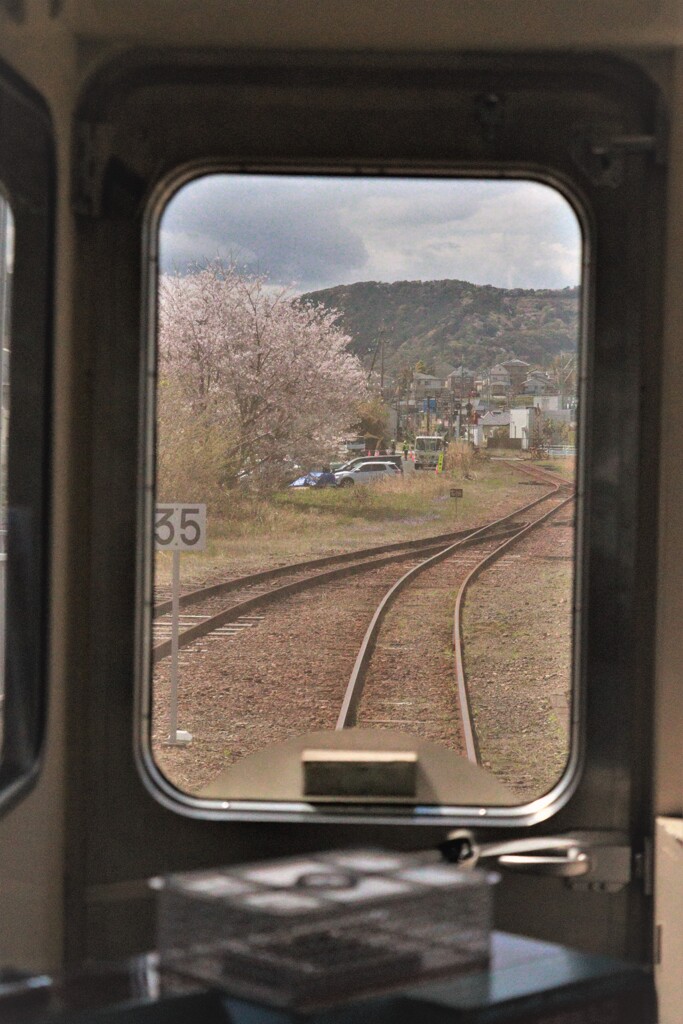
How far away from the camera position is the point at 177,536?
1.51m

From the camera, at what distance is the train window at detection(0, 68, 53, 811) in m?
1.40

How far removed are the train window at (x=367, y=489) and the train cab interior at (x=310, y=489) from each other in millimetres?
12

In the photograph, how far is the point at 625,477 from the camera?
148 cm

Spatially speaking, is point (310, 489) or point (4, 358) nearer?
point (4, 358)

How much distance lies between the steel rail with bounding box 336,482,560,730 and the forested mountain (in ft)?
0.81

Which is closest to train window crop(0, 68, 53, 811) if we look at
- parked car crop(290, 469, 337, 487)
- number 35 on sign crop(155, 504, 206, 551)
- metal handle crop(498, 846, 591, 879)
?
number 35 on sign crop(155, 504, 206, 551)

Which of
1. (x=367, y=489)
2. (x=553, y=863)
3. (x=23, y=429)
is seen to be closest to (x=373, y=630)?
(x=367, y=489)

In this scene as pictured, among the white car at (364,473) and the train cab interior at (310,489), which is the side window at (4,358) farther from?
Answer: the white car at (364,473)

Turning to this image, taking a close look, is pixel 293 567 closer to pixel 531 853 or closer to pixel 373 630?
pixel 373 630

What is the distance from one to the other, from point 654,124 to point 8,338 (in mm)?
962

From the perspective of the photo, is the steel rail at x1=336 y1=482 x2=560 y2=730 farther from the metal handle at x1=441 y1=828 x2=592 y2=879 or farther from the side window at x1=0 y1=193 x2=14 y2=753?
the side window at x1=0 y1=193 x2=14 y2=753

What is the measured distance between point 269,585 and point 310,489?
157mm

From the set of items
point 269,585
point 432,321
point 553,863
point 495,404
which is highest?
point 432,321

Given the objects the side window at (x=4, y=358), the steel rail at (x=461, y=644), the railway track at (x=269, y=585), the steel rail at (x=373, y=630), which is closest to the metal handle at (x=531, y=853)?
the steel rail at (x=461, y=644)
